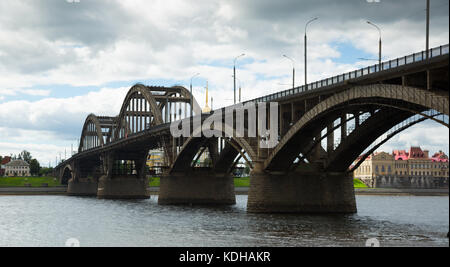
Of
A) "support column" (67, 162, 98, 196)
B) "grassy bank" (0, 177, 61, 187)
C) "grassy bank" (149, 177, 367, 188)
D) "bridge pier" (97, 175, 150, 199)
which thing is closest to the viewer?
"bridge pier" (97, 175, 150, 199)

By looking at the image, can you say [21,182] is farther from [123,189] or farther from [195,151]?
[195,151]

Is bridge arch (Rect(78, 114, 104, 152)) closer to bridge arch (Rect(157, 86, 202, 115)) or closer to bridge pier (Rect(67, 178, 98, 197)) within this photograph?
bridge pier (Rect(67, 178, 98, 197))

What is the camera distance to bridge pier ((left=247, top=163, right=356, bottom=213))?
6656 cm

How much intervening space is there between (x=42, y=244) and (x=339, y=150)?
103ft

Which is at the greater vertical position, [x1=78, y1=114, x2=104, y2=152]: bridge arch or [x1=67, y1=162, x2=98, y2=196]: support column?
[x1=78, y1=114, x2=104, y2=152]: bridge arch

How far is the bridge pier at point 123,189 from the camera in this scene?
426ft

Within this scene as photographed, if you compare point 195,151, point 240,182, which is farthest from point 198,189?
point 240,182

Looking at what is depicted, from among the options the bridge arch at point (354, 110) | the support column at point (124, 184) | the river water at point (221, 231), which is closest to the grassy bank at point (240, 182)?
the support column at point (124, 184)

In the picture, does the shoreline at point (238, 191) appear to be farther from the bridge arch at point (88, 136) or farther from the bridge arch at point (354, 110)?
the bridge arch at point (354, 110)

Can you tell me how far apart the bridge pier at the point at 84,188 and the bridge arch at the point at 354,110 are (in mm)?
105346

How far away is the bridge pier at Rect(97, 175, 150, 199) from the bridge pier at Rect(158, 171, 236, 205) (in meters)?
32.7

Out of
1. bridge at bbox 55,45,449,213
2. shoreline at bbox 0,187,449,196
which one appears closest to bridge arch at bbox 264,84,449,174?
bridge at bbox 55,45,449,213

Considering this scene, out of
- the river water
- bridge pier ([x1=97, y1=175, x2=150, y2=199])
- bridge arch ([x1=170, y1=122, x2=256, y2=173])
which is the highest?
bridge arch ([x1=170, y1=122, x2=256, y2=173])
